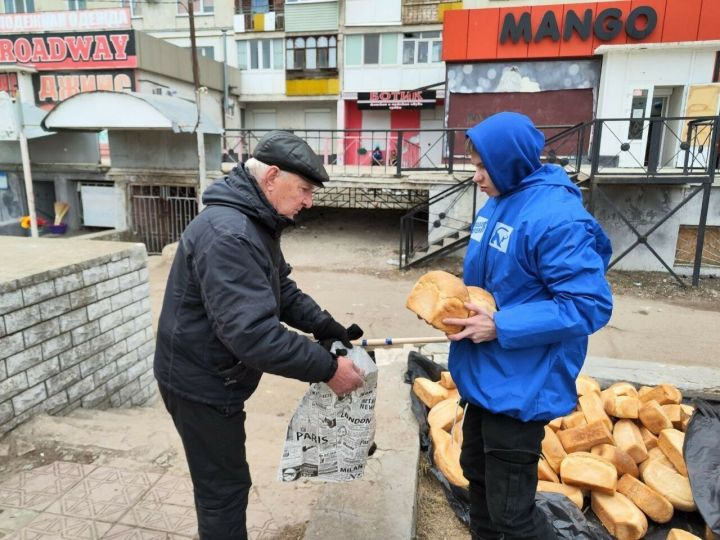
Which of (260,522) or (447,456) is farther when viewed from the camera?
(447,456)

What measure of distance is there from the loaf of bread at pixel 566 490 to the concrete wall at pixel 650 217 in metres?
8.82

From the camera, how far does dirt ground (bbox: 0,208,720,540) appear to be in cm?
278

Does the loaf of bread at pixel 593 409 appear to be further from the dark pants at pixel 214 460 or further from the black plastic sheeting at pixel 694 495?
the dark pants at pixel 214 460

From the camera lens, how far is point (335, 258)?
37.9 feet

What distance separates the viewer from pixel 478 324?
5.56 feet

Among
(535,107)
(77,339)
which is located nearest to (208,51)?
(535,107)

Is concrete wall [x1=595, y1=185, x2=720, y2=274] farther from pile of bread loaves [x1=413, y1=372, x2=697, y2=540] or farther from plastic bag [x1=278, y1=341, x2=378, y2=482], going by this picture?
plastic bag [x1=278, y1=341, x2=378, y2=482]

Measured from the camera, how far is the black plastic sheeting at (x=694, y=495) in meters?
2.22

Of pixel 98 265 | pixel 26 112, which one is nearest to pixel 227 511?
pixel 98 265

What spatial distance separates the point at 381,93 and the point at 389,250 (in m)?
12.6

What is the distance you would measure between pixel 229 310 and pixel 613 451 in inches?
91.5

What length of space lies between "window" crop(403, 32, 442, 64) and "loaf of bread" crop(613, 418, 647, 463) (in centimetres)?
2080

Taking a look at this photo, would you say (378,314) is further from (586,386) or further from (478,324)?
(478,324)

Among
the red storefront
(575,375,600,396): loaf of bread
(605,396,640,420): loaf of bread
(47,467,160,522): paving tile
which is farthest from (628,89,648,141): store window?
(47,467,160,522): paving tile
